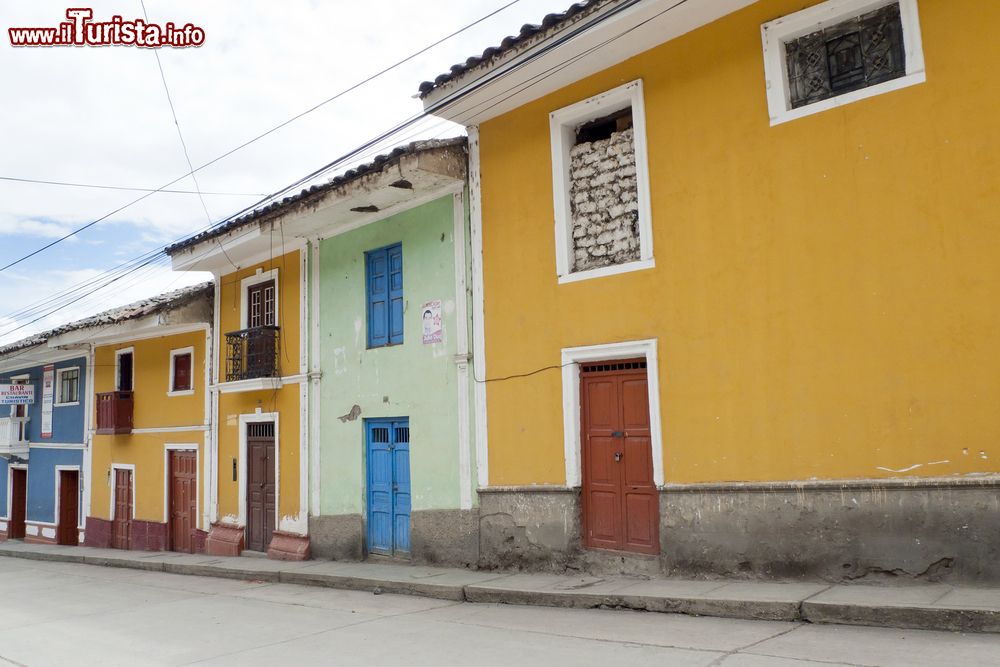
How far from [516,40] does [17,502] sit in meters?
22.5

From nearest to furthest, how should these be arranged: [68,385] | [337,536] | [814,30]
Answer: [814,30], [337,536], [68,385]

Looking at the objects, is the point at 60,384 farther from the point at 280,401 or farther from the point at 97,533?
the point at 280,401

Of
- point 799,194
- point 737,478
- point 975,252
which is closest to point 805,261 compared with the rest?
point 799,194

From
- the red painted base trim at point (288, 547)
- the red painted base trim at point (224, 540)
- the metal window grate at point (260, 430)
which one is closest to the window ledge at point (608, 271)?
the red painted base trim at point (288, 547)

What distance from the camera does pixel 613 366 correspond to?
8953 mm

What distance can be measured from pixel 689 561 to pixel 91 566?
46.1 ft

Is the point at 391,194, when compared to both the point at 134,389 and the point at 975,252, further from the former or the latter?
A: the point at 134,389

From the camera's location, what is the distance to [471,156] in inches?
409

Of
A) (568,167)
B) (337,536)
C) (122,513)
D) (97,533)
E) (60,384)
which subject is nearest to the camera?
Result: (568,167)

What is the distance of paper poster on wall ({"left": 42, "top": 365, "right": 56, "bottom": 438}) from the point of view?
2202 centimetres

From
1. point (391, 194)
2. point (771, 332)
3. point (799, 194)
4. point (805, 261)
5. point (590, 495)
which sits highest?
point (391, 194)

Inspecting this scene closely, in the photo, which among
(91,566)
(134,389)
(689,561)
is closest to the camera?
(689,561)

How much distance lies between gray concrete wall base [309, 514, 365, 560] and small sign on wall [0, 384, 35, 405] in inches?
555

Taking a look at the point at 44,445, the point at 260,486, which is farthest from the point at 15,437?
the point at 260,486
